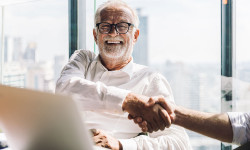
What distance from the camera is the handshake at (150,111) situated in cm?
146

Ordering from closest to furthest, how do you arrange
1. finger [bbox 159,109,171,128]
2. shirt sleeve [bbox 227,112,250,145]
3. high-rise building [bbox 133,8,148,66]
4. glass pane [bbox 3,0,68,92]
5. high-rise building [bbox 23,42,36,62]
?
shirt sleeve [bbox 227,112,250,145] < finger [bbox 159,109,171,128] < high-rise building [bbox 133,8,148,66] < glass pane [bbox 3,0,68,92] < high-rise building [bbox 23,42,36,62]

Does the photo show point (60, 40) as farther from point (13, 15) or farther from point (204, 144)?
point (204, 144)

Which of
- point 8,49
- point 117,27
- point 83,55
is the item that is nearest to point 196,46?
point 117,27

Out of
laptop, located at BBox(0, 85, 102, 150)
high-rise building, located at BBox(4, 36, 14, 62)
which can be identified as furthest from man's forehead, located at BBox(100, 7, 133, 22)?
high-rise building, located at BBox(4, 36, 14, 62)

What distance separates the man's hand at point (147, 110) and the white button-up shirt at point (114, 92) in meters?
0.05

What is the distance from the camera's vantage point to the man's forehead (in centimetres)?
192

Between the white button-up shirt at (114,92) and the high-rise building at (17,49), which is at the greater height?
the high-rise building at (17,49)

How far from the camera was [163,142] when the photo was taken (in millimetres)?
1547

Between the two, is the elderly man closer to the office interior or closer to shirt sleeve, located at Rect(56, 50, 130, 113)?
shirt sleeve, located at Rect(56, 50, 130, 113)

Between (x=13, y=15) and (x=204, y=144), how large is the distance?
3080mm

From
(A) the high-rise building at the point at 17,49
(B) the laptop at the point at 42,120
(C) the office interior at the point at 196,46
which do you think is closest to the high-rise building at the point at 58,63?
(C) the office interior at the point at 196,46

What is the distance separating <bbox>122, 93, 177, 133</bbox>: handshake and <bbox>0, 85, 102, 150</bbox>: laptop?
0.74m

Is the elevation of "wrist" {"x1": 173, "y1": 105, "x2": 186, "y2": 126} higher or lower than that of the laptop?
lower

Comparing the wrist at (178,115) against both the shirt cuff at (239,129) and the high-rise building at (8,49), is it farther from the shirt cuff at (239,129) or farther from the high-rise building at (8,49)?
the high-rise building at (8,49)
